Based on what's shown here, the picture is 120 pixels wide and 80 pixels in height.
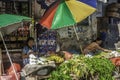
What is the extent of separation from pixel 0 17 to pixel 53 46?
4501mm

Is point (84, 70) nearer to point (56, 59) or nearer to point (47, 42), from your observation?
point (56, 59)

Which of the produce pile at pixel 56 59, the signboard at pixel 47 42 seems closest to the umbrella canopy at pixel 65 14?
the produce pile at pixel 56 59

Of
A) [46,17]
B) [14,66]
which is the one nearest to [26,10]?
[46,17]

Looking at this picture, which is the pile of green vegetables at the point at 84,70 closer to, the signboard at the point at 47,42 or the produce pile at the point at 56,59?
the produce pile at the point at 56,59

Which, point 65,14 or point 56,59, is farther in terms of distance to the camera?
point 65,14

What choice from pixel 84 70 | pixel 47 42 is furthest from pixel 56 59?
pixel 47 42

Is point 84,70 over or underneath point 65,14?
underneath

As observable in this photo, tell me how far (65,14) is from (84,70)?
1.84m

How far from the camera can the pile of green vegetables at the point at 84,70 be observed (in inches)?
351

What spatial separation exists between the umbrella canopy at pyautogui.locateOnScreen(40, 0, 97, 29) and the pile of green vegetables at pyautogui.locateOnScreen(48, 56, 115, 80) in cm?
109

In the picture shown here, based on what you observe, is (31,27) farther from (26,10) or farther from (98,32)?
(98,32)

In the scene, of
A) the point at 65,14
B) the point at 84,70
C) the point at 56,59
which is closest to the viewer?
the point at 84,70

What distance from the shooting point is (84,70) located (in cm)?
898

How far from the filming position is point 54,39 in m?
13.7
